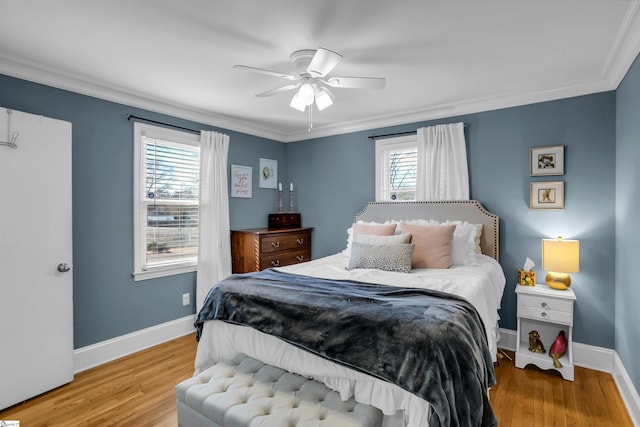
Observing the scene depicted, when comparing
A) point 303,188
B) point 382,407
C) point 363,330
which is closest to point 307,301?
point 363,330

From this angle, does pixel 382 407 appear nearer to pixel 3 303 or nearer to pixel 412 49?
pixel 412 49

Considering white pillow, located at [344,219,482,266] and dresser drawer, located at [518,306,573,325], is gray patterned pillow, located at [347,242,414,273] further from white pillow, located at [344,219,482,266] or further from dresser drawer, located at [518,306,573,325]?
dresser drawer, located at [518,306,573,325]

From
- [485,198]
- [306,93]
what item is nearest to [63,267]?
[306,93]

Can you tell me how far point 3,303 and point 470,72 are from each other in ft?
12.7

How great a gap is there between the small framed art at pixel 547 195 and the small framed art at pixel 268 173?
3.15 metres

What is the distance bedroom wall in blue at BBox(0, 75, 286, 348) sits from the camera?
2684 millimetres

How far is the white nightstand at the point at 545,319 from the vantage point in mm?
2611

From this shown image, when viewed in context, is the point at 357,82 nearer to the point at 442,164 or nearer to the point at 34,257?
the point at 442,164

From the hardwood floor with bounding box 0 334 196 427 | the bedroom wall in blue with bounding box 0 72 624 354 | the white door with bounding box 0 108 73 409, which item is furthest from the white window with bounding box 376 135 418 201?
the white door with bounding box 0 108 73 409

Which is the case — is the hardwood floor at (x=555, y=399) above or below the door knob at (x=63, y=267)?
below

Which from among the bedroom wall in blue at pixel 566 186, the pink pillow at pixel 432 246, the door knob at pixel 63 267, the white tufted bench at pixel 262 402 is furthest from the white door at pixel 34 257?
the bedroom wall in blue at pixel 566 186

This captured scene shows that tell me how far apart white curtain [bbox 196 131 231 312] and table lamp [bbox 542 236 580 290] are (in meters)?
3.24

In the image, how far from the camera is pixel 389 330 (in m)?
1.48

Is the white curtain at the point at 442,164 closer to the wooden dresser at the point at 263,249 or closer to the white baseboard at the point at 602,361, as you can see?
the white baseboard at the point at 602,361
